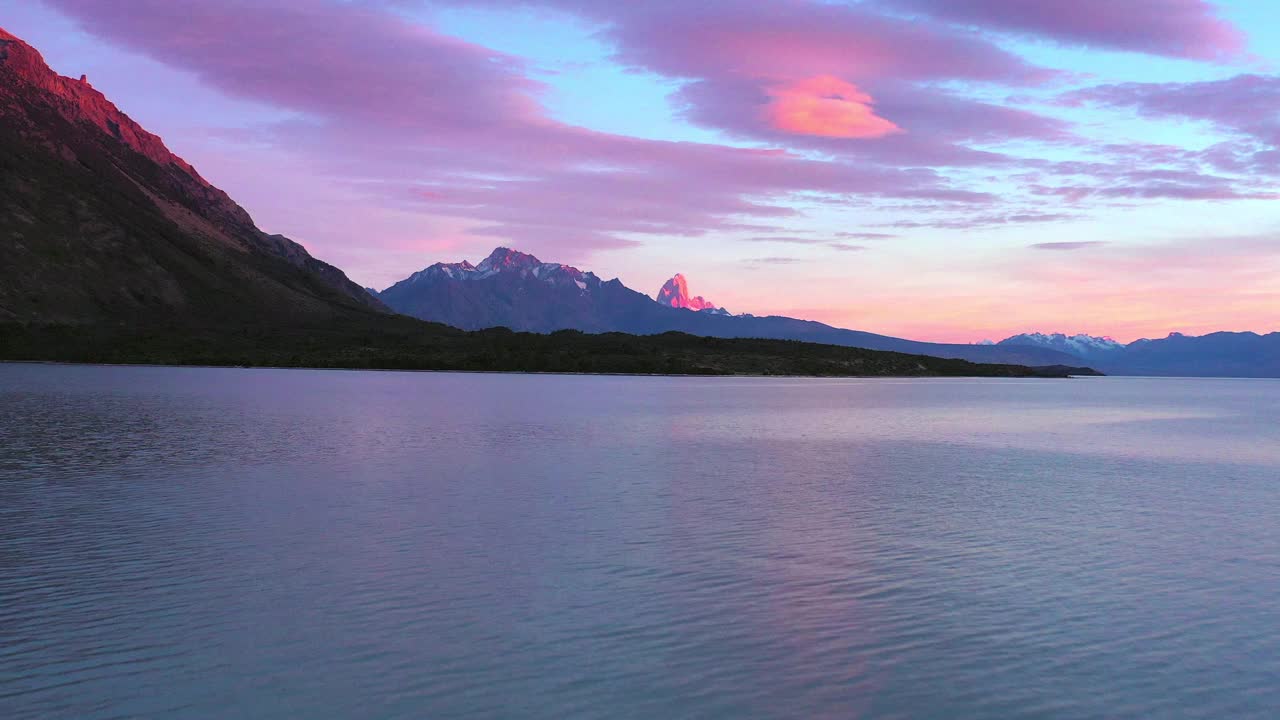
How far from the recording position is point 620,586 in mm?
21859

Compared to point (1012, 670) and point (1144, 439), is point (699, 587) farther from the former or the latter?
point (1144, 439)

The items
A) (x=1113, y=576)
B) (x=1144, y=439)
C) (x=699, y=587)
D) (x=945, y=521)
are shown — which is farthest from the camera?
(x=1144, y=439)

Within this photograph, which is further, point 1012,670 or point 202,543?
point 202,543

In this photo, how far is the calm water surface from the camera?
15273mm

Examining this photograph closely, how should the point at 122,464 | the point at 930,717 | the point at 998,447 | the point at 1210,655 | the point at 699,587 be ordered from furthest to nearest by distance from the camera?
the point at 998,447
the point at 122,464
the point at 699,587
the point at 1210,655
the point at 930,717

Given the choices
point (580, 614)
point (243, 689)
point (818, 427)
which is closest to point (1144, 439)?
point (818, 427)

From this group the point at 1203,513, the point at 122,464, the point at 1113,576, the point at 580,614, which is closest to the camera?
the point at 580,614

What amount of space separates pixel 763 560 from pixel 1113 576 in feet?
28.4

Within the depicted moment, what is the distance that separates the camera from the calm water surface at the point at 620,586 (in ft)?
50.1

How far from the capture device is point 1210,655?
17.7 m

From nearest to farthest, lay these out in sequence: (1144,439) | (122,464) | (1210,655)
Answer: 1. (1210,655)
2. (122,464)
3. (1144,439)

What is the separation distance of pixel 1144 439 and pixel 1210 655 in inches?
2438

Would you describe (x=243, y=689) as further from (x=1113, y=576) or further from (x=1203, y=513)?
(x=1203, y=513)

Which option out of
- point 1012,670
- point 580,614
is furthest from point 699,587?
point 1012,670
